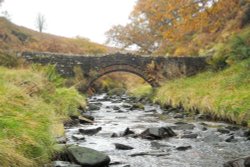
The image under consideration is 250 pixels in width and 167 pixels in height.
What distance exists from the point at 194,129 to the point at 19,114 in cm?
679

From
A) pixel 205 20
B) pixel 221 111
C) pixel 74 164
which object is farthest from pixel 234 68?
pixel 74 164

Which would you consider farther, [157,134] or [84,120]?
[84,120]

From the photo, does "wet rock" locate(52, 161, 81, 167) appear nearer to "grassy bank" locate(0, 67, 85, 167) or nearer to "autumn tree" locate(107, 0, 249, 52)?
"grassy bank" locate(0, 67, 85, 167)

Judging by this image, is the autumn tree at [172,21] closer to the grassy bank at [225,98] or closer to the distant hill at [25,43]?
the grassy bank at [225,98]

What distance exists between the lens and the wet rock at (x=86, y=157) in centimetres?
644

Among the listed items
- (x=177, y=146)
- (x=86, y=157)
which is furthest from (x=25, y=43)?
(x=86, y=157)

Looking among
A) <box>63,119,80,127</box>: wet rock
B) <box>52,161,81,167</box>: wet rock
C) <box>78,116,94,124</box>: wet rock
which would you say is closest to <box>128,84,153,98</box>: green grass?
<box>78,116,94,124</box>: wet rock

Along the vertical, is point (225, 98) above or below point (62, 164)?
above

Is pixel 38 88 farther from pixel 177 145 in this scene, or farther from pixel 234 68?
pixel 234 68

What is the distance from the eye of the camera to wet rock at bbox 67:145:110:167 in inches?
253

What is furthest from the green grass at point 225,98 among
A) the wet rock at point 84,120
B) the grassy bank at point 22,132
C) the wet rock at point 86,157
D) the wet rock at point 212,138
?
the grassy bank at point 22,132

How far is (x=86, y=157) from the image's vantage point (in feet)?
21.7

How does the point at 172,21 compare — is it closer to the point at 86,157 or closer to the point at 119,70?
the point at 119,70

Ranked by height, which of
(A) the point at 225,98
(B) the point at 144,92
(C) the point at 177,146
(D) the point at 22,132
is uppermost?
(A) the point at 225,98
